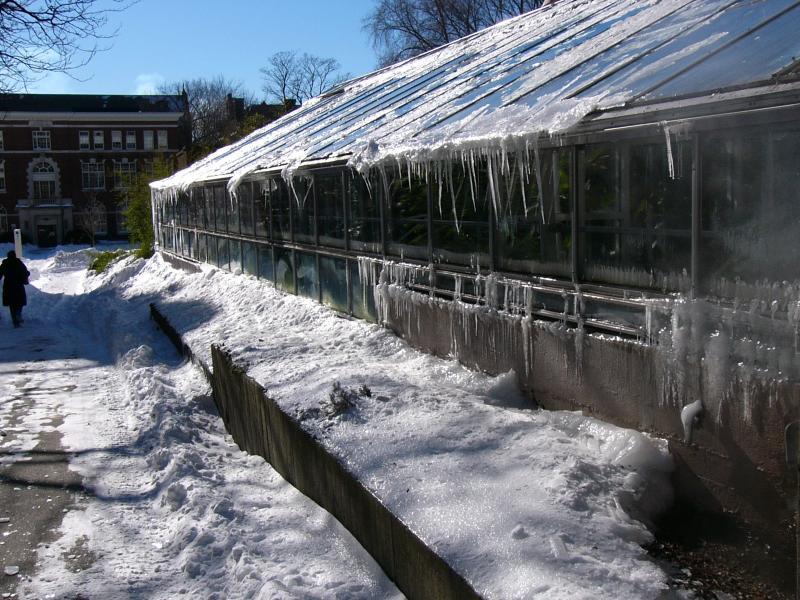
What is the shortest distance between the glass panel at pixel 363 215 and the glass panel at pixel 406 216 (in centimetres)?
28

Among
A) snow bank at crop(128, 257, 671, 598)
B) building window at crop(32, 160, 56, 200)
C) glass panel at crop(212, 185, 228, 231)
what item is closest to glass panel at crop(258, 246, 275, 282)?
Result: glass panel at crop(212, 185, 228, 231)

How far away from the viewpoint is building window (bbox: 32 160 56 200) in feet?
200

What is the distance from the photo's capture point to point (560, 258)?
5828mm

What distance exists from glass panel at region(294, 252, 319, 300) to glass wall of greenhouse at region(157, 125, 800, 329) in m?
0.40

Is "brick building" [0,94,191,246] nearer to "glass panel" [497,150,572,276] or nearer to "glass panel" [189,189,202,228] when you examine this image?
"glass panel" [189,189,202,228]

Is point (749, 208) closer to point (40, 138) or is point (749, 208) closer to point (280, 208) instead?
point (280, 208)

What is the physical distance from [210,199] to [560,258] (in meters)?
12.4

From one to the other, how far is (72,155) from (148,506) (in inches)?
2414

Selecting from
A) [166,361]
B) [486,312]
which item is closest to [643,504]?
[486,312]

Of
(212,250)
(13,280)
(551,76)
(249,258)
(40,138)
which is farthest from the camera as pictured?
(40,138)

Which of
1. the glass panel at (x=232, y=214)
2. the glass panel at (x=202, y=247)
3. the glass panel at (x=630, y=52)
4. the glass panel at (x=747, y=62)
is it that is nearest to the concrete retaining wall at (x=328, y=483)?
the glass panel at (x=747, y=62)

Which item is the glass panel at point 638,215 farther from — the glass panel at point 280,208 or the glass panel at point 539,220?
the glass panel at point 280,208

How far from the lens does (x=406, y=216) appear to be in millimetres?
8125

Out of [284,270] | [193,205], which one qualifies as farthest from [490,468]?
[193,205]
